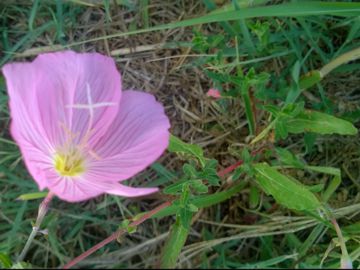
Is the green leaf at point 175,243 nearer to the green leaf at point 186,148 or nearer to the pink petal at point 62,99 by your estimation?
the green leaf at point 186,148

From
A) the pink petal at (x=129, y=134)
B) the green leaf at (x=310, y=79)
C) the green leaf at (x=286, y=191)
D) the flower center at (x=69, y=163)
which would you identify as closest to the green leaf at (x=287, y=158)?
the green leaf at (x=286, y=191)

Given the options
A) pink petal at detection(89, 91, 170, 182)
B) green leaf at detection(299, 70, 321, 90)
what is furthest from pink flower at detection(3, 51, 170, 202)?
green leaf at detection(299, 70, 321, 90)

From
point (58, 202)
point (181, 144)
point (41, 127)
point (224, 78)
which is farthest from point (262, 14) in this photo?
point (58, 202)

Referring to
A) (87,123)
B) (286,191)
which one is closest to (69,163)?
(87,123)

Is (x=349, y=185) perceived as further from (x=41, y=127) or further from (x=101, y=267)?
(x=41, y=127)

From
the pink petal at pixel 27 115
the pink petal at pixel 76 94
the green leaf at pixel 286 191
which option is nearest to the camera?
the pink petal at pixel 27 115

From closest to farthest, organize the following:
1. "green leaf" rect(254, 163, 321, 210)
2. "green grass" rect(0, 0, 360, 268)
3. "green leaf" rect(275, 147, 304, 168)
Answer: "green leaf" rect(254, 163, 321, 210)
"green leaf" rect(275, 147, 304, 168)
"green grass" rect(0, 0, 360, 268)

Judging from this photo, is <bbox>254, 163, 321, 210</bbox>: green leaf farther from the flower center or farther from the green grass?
the flower center

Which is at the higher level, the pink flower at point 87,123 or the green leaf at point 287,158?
the pink flower at point 87,123
